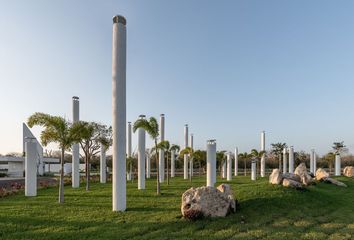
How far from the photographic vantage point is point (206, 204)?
10703 millimetres

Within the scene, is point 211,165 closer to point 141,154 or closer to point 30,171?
point 141,154

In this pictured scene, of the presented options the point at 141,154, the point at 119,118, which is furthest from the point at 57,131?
the point at 141,154

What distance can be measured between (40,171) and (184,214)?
127 feet

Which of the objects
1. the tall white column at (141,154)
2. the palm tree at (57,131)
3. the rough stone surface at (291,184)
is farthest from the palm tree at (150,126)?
the rough stone surface at (291,184)

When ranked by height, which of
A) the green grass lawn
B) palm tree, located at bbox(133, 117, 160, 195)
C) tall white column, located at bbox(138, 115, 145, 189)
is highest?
palm tree, located at bbox(133, 117, 160, 195)

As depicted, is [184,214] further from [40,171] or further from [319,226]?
[40,171]

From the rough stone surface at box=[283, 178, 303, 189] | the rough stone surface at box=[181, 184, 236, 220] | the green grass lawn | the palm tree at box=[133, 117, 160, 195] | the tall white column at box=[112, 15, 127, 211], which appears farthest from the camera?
the palm tree at box=[133, 117, 160, 195]

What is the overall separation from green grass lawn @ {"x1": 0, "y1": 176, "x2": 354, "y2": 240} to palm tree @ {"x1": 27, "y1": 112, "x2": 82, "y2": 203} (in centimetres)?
236

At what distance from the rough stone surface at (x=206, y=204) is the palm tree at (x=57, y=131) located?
18.9ft

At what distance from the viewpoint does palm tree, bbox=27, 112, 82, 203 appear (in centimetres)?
1350

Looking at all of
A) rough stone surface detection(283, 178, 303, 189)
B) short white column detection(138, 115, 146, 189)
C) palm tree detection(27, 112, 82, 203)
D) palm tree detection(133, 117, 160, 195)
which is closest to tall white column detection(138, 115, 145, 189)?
short white column detection(138, 115, 146, 189)

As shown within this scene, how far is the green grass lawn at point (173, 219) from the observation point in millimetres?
8984

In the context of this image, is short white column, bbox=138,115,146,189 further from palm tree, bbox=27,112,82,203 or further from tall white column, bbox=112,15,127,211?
tall white column, bbox=112,15,127,211

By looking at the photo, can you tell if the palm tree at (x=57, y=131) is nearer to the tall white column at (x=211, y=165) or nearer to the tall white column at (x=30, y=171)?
the tall white column at (x=30, y=171)
